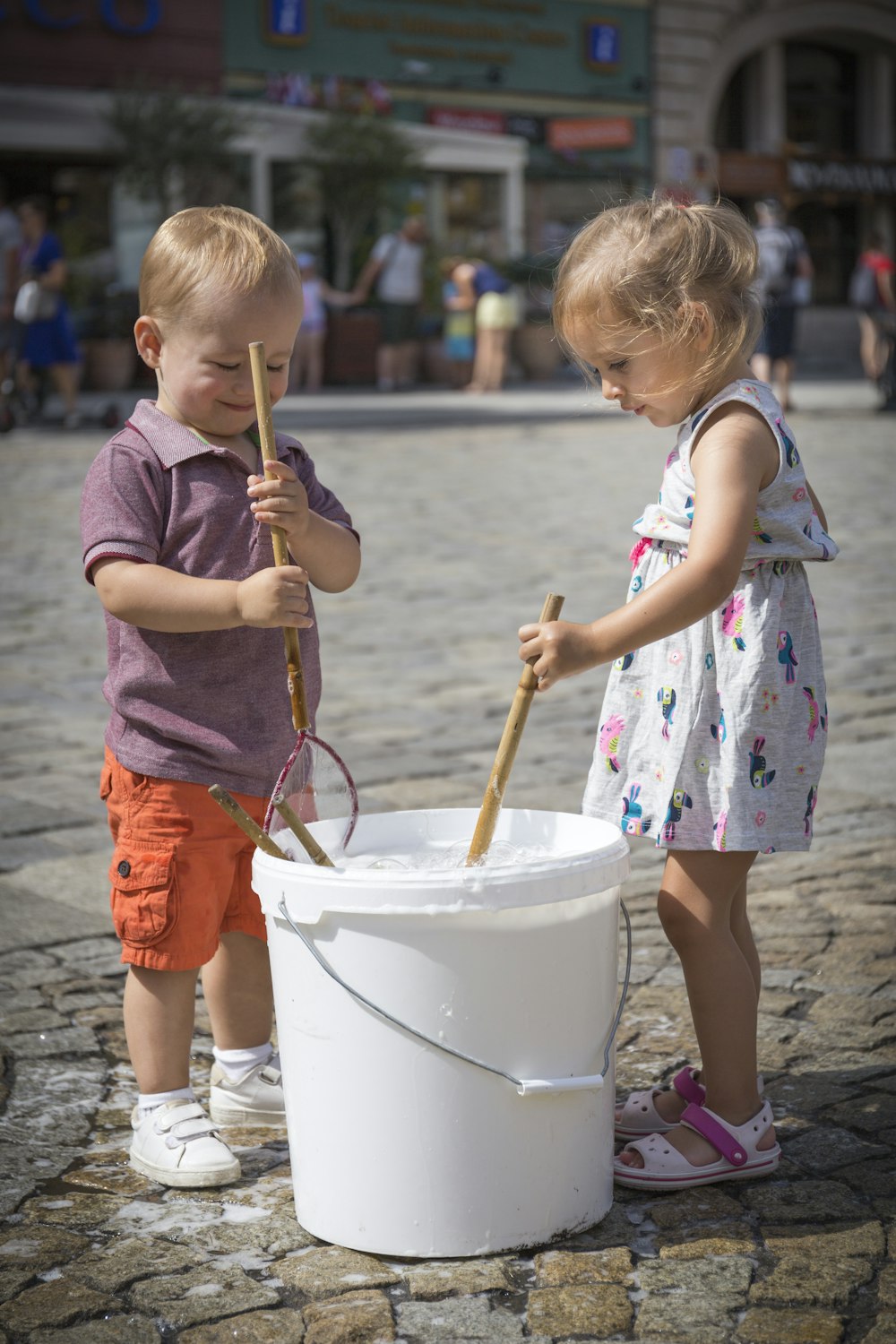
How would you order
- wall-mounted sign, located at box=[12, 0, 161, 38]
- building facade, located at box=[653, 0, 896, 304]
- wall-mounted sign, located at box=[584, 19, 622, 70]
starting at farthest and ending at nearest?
building facade, located at box=[653, 0, 896, 304] → wall-mounted sign, located at box=[584, 19, 622, 70] → wall-mounted sign, located at box=[12, 0, 161, 38]

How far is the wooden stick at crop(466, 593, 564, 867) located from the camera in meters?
1.99

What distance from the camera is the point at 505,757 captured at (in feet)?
6.57

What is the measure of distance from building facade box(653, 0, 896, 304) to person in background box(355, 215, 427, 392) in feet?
27.4

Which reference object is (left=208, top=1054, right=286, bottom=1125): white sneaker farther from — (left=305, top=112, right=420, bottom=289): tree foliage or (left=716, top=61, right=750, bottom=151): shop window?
(left=716, top=61, right=750, bottom=151): shop window

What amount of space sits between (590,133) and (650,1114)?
1051 inches

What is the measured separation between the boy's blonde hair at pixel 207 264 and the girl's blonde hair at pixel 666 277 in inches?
15.7

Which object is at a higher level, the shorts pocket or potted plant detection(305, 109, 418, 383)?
potted plant detection(305, 109, 418, 383)

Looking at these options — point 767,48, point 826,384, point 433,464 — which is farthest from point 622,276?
point 767,48

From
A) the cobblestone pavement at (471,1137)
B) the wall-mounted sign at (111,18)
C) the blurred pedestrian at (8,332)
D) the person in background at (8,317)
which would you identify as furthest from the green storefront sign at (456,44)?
the cobblestone pavement at (471,1137)

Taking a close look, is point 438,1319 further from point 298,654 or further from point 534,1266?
point 298,654

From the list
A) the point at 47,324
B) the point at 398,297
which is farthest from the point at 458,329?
the point at 47,324

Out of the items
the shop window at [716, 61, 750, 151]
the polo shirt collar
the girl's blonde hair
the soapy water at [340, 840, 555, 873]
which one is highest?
the shop window at [716, 61, 750, 151]

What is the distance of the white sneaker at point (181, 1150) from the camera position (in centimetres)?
219

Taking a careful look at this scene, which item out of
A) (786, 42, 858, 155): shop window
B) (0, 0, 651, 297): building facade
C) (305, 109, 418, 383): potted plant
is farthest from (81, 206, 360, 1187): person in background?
(786, 42, 858, 155): shop window
